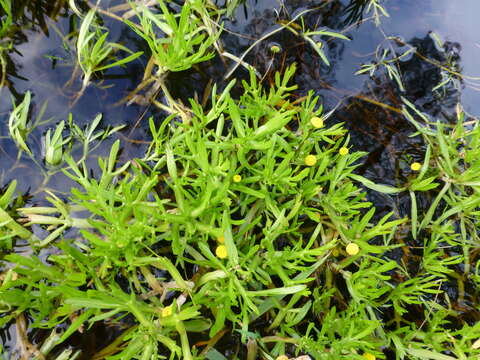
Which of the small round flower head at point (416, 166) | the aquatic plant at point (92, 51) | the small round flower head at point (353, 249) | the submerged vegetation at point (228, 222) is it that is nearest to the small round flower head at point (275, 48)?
the submerged vegetation at point (228, 222)

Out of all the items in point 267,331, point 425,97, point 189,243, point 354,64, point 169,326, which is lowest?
point 267,331

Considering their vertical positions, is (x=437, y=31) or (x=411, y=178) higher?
(x=437, y=31)

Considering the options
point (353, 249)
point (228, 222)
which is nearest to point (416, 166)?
point (353, 249)

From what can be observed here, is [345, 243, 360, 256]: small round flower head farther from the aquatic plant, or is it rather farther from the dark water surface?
the aquatic plant

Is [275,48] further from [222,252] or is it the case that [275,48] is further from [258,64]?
[222,252]

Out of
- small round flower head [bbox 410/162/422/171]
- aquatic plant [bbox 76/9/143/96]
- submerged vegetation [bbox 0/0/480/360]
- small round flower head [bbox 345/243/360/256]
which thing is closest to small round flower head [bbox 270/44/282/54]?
submerged vegetation [bbox 0/0/480/360]

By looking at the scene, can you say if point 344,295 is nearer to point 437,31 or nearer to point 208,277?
point 208,277

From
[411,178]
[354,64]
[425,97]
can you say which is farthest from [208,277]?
[425,97]

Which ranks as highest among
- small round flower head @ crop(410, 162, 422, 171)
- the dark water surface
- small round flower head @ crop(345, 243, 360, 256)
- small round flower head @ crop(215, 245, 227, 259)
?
the dark water surface
